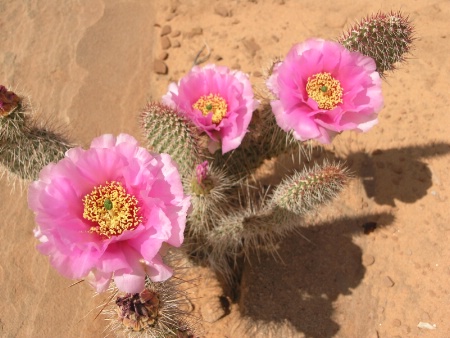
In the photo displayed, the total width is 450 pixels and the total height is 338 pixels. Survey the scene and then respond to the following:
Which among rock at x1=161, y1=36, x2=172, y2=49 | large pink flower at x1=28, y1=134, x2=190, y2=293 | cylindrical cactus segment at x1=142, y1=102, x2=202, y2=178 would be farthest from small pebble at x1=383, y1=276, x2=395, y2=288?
rock at x1=161, y1=36, x2=172, y2=49

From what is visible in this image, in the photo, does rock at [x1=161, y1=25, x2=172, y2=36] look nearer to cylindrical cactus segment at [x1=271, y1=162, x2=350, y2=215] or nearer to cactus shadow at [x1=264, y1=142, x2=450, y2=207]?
cactus shadow at [x1=264, y1=142, x2=450, y2=207]

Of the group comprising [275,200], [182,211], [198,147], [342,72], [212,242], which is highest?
[342,72]

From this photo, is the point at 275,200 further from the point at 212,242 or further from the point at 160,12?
the point at 160,12

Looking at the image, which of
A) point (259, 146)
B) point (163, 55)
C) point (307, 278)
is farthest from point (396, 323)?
point (163, 55)

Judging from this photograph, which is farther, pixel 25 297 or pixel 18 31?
pixel 18 31

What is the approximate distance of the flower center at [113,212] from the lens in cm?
118

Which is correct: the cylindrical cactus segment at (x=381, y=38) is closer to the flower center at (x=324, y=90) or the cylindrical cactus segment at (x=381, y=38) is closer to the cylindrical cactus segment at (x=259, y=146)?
the flower center at (x=324, y=90)

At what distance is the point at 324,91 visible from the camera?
1469mm

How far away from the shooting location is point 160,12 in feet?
9.22

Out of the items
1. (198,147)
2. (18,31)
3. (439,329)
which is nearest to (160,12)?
(18,31)

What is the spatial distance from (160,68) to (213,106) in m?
1.11

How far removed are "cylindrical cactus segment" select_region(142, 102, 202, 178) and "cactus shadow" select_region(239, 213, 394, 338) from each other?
2.37 feet

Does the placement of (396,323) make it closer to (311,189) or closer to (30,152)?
(311,189)

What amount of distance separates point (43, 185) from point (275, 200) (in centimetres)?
87
